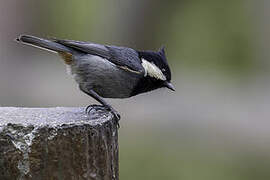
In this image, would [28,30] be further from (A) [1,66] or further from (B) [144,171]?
(B) [144,171]

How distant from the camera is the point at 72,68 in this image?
4.69 meters

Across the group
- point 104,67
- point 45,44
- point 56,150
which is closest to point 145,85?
point 104,67

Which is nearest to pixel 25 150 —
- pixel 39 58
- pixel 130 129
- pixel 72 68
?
pixel 72 68

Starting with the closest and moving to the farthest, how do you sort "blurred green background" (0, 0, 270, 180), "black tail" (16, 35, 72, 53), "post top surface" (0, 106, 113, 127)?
"post top surface" (0, 106, 113, 127), "black tail" (16, 35, 72, 53), "blurred green background" (0, 0, 270, 180)

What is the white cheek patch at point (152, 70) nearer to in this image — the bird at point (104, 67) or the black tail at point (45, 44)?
the bird at point (104, 67)

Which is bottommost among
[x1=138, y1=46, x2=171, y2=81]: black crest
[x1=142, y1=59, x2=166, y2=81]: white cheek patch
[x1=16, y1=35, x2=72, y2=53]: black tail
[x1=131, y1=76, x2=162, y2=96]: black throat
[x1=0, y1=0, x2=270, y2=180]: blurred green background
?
[x1=0, y1=0, x2=270, y2=180]: blurred green background

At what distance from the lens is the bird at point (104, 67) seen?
182 inches

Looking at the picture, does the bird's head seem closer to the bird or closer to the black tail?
the bird

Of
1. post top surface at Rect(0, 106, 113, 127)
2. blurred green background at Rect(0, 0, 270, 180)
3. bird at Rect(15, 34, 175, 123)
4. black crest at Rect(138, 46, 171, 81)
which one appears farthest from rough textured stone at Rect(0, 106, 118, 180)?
blurred green background at Rect(0, 0, 270, 180)

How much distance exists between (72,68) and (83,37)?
6775mm

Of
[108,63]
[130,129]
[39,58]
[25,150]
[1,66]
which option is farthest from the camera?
[39,58]

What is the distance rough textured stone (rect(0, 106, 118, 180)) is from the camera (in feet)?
10.5

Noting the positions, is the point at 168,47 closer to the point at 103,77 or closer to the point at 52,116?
the point at 103,77

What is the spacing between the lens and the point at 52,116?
3.63 meters
